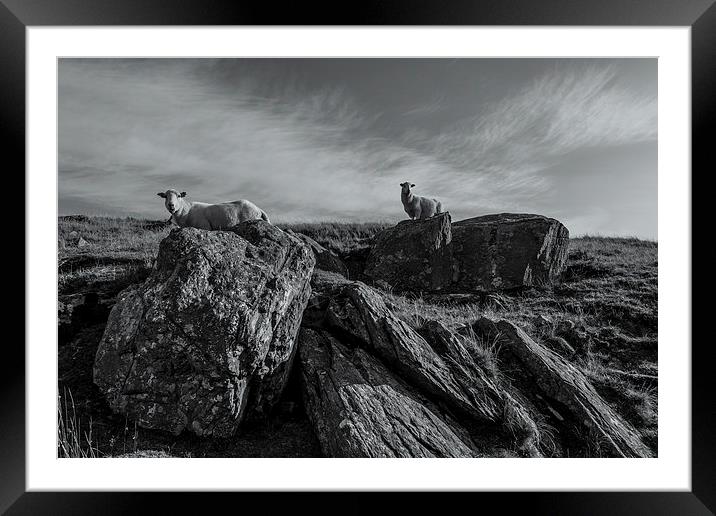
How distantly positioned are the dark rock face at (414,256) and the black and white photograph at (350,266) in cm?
4

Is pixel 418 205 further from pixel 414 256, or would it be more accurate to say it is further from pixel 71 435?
pixel 71 435

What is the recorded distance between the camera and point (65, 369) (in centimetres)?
483

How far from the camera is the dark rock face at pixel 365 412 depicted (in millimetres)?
4254

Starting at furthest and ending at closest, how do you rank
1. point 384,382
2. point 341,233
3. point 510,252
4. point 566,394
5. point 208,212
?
point 510,252, point 341,233, point 208,212, point 566,394, point 384,382

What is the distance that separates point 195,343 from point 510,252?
246 inches

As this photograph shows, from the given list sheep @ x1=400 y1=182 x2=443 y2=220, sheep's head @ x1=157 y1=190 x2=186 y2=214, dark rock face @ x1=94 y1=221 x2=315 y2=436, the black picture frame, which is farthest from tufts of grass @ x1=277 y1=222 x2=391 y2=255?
the black picture frame

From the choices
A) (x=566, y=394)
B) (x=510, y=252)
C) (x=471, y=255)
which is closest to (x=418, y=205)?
(x=471, y=255)

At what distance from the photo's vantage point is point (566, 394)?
496 cm

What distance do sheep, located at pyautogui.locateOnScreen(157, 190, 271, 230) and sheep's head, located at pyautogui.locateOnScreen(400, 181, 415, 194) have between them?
2372 millimetres

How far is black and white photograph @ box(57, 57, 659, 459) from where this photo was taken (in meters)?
4.34

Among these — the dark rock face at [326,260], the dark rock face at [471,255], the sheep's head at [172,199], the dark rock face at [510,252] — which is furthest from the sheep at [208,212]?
the dark rock face at [510,252]

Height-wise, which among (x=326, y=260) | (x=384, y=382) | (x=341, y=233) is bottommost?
(x=384, y=382)
